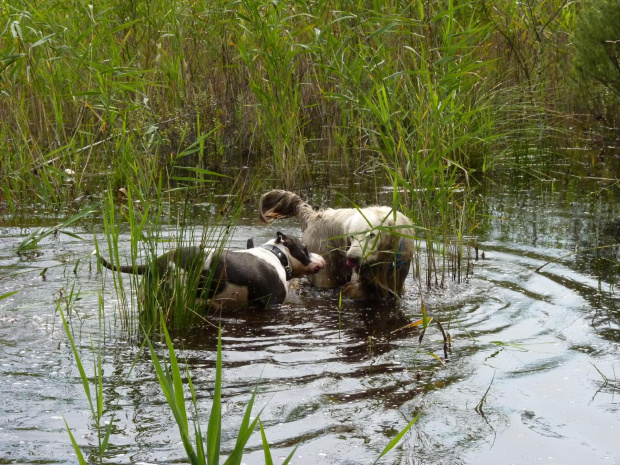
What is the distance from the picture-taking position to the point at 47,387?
165 inches

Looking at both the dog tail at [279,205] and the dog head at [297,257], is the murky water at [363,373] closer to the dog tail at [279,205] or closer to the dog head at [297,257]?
the dog head at [297,257]

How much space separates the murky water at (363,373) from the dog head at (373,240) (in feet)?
1.17

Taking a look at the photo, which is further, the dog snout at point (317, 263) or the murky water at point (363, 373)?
the dog snout at point (317, 263)

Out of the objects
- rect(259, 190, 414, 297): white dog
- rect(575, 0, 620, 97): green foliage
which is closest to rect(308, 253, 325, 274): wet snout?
rect(259, 190, 414, 297): white dog

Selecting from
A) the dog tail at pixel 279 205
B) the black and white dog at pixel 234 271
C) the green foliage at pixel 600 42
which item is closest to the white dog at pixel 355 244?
the dog tail at pixel 279 205

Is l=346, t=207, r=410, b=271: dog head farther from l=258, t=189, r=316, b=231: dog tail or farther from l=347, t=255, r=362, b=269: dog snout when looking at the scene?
l=258, t=189, r=316, b=231: dog tail

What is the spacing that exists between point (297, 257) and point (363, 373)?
71.4 inches

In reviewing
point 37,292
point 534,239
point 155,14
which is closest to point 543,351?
point 534,239

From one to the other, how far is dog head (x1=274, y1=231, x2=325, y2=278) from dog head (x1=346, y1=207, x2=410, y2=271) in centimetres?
30

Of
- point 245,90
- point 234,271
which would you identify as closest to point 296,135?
point 245,90

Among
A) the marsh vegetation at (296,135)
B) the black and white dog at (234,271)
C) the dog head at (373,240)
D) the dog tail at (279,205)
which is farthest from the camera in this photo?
the dog tail at (279,205)

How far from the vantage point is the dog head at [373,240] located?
5.87 meters

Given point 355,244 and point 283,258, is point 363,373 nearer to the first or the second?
point 355,244

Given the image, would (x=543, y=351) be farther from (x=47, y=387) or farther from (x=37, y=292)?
(x=37, y=292)
